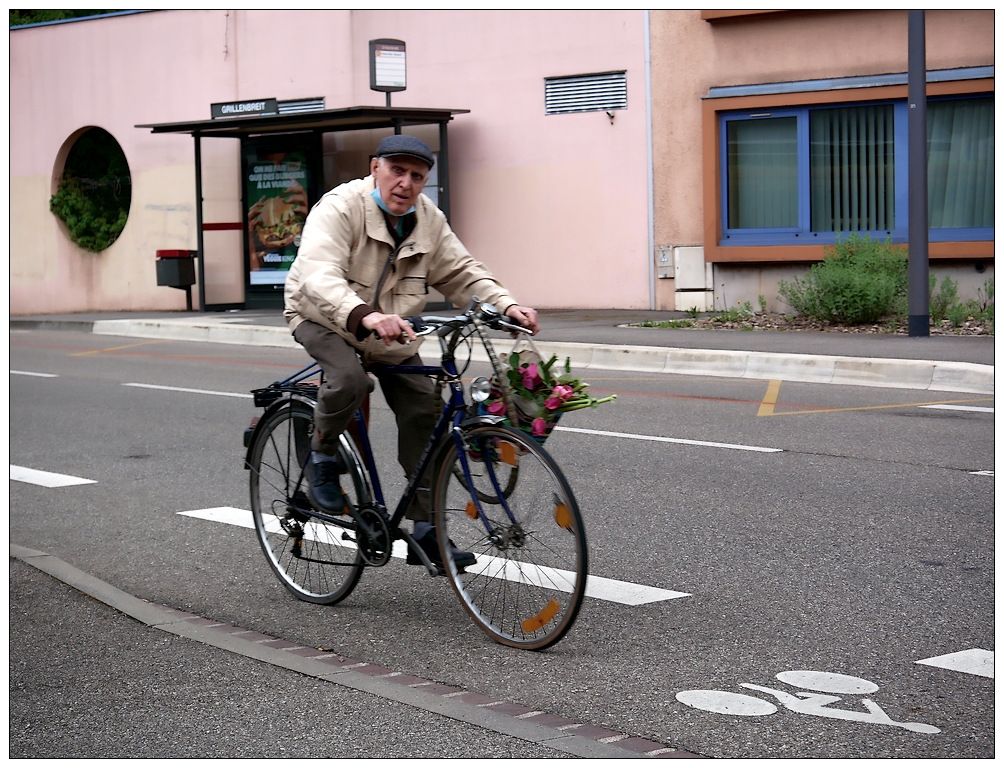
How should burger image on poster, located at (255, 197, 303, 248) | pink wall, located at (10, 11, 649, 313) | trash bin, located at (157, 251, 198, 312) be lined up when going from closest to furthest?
pink wall, located at (10, 11, 649, 313)
trash bin, located at (157, 251, 198, 312)
burger image on poster, located at (255, 197, 303, 248)

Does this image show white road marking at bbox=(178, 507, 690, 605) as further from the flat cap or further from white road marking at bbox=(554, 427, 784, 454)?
white road marking at bbox=(554, 427, 784, 454)

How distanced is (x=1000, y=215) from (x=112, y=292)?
16.8 metres

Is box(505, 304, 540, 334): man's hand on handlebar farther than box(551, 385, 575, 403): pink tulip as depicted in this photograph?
Yes

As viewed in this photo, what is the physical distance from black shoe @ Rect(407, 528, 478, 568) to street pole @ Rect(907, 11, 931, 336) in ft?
37.6

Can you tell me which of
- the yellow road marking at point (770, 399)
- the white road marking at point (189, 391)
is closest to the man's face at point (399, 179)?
the yellow road marking at point (770, 399)

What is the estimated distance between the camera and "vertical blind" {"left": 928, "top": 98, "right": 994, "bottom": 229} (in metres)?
18.8

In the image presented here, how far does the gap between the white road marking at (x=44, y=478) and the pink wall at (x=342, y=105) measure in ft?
44.3

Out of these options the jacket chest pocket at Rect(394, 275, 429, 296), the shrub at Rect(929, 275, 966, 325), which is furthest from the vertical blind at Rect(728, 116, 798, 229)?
the jacket chest pocket at Rect(394, 275, 429, 296)

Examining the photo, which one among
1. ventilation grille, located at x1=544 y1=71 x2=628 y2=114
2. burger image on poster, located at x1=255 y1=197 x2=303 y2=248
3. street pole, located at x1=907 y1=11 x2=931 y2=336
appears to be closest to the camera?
street pole, located at x1=907 y1=11 x2=931 y2=336

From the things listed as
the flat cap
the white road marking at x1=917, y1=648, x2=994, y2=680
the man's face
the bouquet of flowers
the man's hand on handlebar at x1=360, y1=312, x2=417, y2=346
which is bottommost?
the white road marking at x1=917, y1=648, x2=994, y2=680

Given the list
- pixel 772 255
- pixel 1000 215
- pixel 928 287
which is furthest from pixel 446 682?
pixel 772 255

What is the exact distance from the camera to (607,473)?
8.20 meters

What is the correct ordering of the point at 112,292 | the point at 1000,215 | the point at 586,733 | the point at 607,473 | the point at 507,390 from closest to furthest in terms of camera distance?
the point at 586,733 < the point at 507,390 < the point at 607,473 < the point at 1000,215 < the point at 112,292

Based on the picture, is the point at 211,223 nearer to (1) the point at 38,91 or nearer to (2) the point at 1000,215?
(1) the point at 38,91
